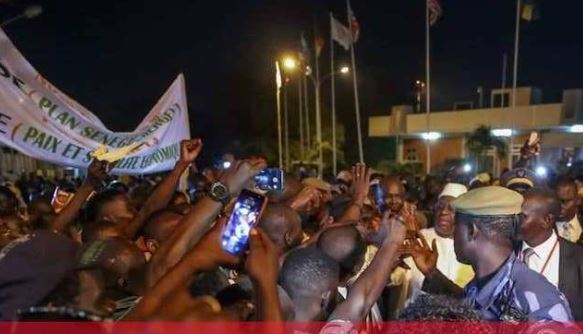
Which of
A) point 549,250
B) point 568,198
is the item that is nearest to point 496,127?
point 568,198

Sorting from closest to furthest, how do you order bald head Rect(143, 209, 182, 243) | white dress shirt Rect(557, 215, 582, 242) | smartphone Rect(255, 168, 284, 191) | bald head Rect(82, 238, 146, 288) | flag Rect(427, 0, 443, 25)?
bald head Rect(82, 238, 146, 288), smartphone Rect(255, 168, 284, 191), bald head Rect(143, 209, 182, 243), white dress shirt Rect(557, 215, 582, 242), flag Rect(427, 0, 443, 25)

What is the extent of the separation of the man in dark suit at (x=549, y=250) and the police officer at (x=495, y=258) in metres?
0.91

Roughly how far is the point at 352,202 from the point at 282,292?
98.0 inches

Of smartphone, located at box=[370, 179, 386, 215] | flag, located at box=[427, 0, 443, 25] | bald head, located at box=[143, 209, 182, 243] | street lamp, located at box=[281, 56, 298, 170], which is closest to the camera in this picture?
bald head, located at box=[143, 209, 182, 243]

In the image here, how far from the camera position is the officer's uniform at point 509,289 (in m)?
3.01

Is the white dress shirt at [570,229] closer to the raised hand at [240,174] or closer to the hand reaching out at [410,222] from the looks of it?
the hand reaching out at [410,222]

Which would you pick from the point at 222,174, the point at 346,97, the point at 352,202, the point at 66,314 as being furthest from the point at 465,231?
the point at 346,97

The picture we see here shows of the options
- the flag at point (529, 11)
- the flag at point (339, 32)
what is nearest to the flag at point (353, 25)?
the flag at point (339, 32)

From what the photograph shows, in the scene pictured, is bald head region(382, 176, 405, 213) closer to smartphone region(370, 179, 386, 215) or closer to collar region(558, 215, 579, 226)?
smartphone region(370, 179, 386, 215)

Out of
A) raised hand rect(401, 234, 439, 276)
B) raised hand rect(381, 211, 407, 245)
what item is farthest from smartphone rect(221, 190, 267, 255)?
raised hand rect(401, 234, 439, 276)

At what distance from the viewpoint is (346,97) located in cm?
4859

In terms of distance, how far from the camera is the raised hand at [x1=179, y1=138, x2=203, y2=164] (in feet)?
14.1

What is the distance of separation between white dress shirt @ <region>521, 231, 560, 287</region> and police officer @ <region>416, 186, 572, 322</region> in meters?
1.05

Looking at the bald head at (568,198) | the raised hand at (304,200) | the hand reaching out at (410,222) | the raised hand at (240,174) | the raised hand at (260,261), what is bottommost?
the bald head at (568,198)
